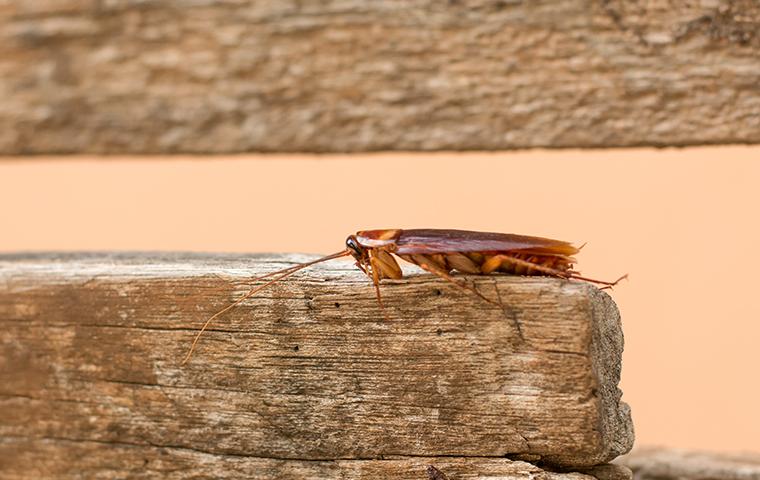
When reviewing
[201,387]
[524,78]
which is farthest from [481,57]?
[201,387]

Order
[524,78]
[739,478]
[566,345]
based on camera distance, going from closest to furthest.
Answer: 1. [566,345]
2. [524,78]
3. [739,478]

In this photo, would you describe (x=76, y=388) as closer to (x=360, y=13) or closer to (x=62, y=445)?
(x=62, y=445)

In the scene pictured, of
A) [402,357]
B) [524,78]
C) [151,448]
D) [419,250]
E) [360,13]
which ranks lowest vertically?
[151,448]

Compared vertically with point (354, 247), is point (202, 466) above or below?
below

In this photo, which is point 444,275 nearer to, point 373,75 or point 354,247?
point 354,247

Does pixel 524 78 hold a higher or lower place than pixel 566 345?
higher

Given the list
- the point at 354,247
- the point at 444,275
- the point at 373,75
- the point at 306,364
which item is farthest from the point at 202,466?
the point at 373,75

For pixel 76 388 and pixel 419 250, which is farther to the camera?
pixel 76 388
